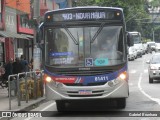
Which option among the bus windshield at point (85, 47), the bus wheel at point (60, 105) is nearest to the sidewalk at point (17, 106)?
the bus wheel at point (60, 105)

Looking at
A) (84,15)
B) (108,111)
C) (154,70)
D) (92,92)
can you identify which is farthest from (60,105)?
(154,70)

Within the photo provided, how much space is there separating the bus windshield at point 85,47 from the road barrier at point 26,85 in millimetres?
2645

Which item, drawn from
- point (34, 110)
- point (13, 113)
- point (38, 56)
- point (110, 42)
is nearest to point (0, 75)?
point (38, 56)

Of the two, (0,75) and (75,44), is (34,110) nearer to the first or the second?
(75,44)

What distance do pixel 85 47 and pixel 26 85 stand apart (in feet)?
15.4

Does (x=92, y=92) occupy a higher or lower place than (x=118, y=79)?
lower

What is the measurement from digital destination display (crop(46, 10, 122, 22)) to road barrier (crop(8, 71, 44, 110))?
2.94 metres

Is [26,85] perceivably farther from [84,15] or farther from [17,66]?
[17,66]

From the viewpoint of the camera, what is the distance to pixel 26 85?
17.9 m

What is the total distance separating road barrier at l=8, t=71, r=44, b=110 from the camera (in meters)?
16.7

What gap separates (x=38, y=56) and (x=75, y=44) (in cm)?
829

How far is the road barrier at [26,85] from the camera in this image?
16739 millimetres

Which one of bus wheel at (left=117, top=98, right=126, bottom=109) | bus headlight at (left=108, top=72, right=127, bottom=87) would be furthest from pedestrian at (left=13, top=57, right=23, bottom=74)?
bus headlight at (left=108, top=72, right=127, bottom=87)

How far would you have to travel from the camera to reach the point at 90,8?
46.9 ft
